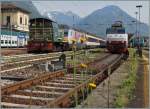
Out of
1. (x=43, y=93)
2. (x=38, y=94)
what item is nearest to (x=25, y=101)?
(x=38, y=94)

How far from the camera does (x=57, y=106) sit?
8750mm

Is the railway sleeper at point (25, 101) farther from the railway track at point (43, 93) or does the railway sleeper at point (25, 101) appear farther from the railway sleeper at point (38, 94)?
the railway sleeper at point (38, 94)

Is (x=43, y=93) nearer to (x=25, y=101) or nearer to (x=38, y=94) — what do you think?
(x=38, y=94)

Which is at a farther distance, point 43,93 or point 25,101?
point 43,93

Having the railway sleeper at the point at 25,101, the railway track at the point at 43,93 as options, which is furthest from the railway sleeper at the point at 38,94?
the railway sleeper at the point at 25,101

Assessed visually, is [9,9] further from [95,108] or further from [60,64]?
[95,108]

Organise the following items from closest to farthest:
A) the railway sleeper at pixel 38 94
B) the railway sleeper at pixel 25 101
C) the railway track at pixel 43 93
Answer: the railway track at pixel 43 93 → the railway sleeper at pixel 25 101 → the railway sleeper at pixel 38 94

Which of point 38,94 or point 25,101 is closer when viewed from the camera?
point 25,101

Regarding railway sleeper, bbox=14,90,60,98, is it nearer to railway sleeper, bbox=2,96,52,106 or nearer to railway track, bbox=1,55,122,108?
railway track, bbox=1,55,122,108

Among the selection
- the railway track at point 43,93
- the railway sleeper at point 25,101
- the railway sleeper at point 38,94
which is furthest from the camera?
the railway sleeper at point 38,94

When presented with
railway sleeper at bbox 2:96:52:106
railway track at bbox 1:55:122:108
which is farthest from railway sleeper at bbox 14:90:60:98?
railway sleeper at bbox 2:96:52:106

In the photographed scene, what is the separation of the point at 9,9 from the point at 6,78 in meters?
79.7

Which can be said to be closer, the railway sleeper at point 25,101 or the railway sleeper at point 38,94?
the railway sleeper at point 25,101

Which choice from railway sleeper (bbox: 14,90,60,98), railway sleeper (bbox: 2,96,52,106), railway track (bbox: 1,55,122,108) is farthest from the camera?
railway sleeper (bbox: 14,90,60,98)
